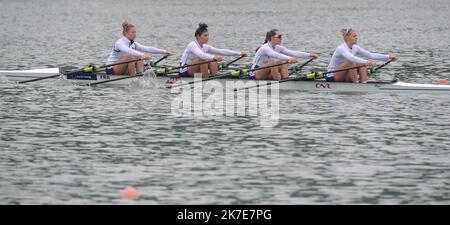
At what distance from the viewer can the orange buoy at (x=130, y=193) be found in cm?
1555

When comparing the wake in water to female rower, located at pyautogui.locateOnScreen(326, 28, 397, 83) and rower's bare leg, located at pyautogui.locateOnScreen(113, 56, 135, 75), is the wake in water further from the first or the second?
female rower, located at pyautogui.locateOnScreen(326, 28, 397, 83)

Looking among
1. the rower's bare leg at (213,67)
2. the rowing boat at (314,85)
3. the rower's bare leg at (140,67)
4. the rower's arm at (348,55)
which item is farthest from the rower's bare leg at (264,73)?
the rower's bare leg at (140,67)

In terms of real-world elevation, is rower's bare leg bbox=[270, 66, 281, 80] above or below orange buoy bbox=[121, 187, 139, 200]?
above

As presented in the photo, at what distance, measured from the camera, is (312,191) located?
15953mm

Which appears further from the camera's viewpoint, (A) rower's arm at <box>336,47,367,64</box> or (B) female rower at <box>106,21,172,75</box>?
(B) female rower at <box>106,21,172,75</box>

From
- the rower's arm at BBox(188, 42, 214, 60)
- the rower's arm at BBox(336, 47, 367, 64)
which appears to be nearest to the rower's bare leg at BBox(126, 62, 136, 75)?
the rower's arm at BBox(188, 42, 214, 60)

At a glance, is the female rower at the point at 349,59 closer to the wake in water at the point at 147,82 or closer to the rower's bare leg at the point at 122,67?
the wake in water at the point at 147,82

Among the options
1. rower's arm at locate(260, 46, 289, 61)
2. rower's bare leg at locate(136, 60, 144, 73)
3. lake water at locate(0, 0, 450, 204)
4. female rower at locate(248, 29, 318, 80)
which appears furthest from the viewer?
rower's bare leg at locate(136, 60, 144, 73)

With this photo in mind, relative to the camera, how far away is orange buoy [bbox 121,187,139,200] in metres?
15.6

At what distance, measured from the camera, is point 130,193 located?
15.6 meters

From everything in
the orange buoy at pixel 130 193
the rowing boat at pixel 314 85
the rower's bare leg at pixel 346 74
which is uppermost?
the rower's bare leg at pixel 346 74

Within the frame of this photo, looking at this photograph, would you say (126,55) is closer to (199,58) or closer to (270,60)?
(199,58)

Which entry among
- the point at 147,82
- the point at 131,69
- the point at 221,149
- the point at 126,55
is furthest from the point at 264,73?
the point at 221,149

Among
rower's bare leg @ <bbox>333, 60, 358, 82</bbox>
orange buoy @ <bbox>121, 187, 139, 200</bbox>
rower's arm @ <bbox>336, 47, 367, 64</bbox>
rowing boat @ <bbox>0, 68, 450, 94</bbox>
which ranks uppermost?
rower's arm @ <bbox>336, 47, 367, 64</bbox>
